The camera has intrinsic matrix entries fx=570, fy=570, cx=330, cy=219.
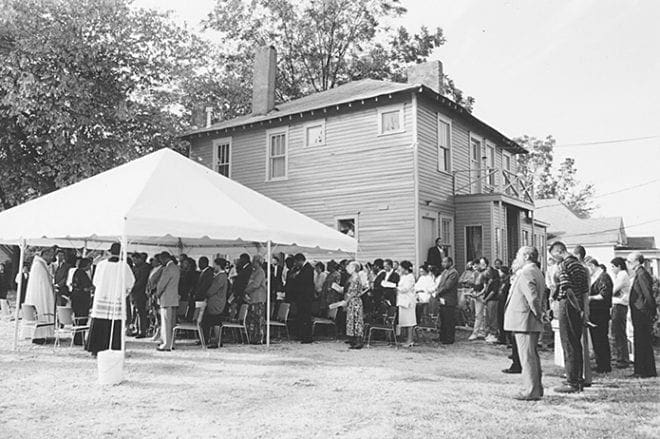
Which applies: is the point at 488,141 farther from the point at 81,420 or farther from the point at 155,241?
the point at 81,420

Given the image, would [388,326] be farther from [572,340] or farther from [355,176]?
[355,176]

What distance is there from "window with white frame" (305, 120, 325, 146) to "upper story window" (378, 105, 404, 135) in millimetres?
2237

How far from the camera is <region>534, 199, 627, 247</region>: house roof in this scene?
37.5 meters

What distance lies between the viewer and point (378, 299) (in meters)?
11.9

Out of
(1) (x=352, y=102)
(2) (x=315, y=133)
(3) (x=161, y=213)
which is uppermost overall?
(1) (x=352, y=102)

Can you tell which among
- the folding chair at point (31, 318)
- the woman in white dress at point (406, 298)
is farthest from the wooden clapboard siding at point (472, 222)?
the folding chair at point (31, 318)

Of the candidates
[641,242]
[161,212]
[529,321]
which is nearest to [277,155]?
[161,212]

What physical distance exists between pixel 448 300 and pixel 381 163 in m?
6.96

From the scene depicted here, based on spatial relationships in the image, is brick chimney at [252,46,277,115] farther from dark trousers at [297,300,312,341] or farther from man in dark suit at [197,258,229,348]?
man in dark suit at [197,258,229,348]

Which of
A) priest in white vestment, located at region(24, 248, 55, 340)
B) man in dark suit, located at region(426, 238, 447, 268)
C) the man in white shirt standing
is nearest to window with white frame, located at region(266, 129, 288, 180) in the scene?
man in dark suit, located at region(426, 238, 447, 268)

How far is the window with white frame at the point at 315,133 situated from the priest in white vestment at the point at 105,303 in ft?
36.7

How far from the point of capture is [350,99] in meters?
18.3

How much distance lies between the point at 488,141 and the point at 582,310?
53.6 ft

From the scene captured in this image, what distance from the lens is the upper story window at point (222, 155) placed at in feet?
72.7
